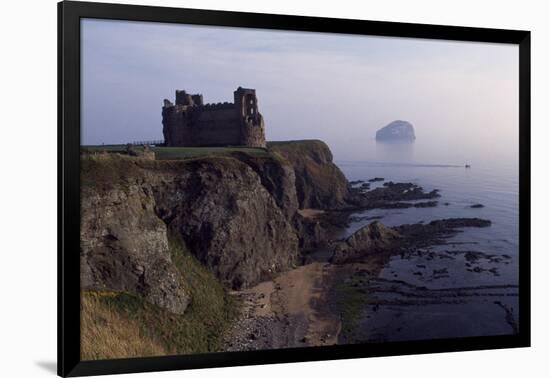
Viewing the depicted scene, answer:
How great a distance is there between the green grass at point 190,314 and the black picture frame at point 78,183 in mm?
156

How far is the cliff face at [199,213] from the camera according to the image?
9.77m

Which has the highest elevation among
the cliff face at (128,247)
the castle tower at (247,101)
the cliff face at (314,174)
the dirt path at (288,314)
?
the castle tower at (247,101)

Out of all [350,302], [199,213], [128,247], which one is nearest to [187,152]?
[199,213]

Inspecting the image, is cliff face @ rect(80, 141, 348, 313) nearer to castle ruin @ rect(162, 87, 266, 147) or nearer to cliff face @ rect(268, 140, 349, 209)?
cliff face @ rect(268, 140, 349, 209)

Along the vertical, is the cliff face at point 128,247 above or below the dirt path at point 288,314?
above

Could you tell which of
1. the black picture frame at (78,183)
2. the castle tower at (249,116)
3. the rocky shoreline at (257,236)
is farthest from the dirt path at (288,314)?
the castle tower at (249,116)

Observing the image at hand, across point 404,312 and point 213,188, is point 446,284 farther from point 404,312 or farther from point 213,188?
point 213,188

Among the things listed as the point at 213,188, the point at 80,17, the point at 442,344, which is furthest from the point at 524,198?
the point at 80,17

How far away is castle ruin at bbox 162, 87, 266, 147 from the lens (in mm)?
10086

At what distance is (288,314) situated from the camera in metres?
10.5

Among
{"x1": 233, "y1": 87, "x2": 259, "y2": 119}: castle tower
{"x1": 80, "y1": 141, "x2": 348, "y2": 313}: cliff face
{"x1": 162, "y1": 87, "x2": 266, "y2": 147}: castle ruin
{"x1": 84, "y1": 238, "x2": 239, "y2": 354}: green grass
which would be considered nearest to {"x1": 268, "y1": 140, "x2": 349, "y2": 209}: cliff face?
{"x1": 80, "y1": 141, "x2": 348, "y2": 313}: cliff face

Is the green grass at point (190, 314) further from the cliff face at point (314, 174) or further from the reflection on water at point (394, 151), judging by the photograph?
the reflection on water at point (394, 151)

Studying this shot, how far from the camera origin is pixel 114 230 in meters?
9.81

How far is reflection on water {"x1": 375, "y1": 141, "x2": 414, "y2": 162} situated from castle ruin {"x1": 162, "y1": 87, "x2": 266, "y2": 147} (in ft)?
4.30
